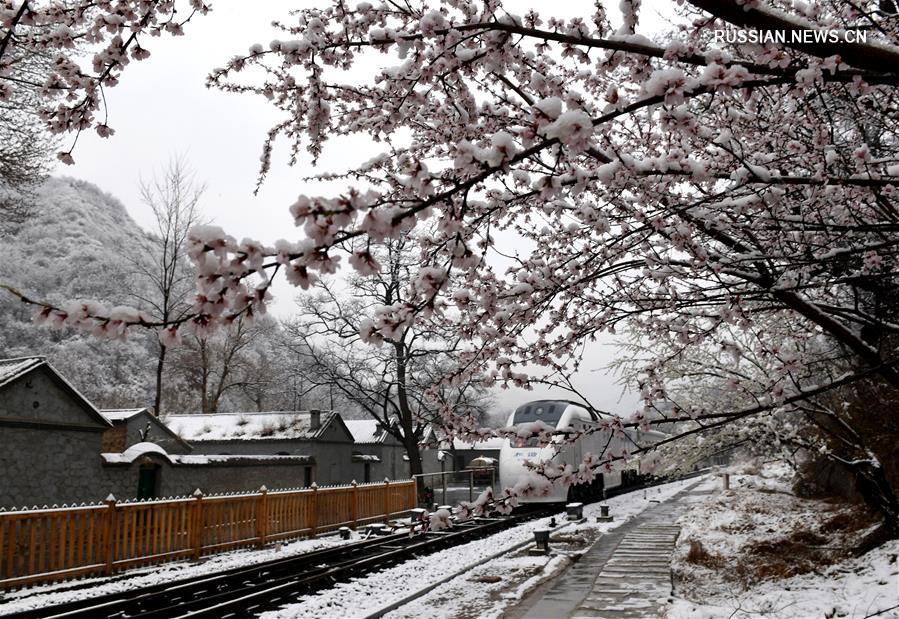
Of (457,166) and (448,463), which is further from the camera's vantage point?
(448,463)

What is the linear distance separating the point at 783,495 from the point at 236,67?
20.9m

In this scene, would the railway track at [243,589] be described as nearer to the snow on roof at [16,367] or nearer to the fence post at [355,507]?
the fence post at [355,507]

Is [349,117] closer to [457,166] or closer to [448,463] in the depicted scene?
[457,166]

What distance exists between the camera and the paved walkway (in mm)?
7257

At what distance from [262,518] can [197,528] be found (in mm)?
1783

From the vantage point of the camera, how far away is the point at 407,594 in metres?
8.49

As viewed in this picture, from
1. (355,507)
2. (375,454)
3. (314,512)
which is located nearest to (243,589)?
(314,512)

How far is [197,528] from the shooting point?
1283 centimetres

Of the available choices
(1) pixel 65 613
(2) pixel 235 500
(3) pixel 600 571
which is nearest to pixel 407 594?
(3) pixel 600 571

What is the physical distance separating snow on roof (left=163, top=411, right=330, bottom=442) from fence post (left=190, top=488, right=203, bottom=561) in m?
18.9

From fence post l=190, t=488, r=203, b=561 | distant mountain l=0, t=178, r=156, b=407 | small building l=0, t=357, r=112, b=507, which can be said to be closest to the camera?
fence post l=190, t=488, r=203, b=561

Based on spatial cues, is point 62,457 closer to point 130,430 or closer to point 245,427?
point 130,430

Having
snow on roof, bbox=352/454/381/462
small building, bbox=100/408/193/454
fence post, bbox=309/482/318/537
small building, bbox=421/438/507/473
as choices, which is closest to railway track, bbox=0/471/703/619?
fence post, bbox=309/482/318/537

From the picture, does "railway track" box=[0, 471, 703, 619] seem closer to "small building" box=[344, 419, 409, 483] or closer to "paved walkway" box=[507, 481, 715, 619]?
"paved walkway" box=[507, 481, 715, 619]
